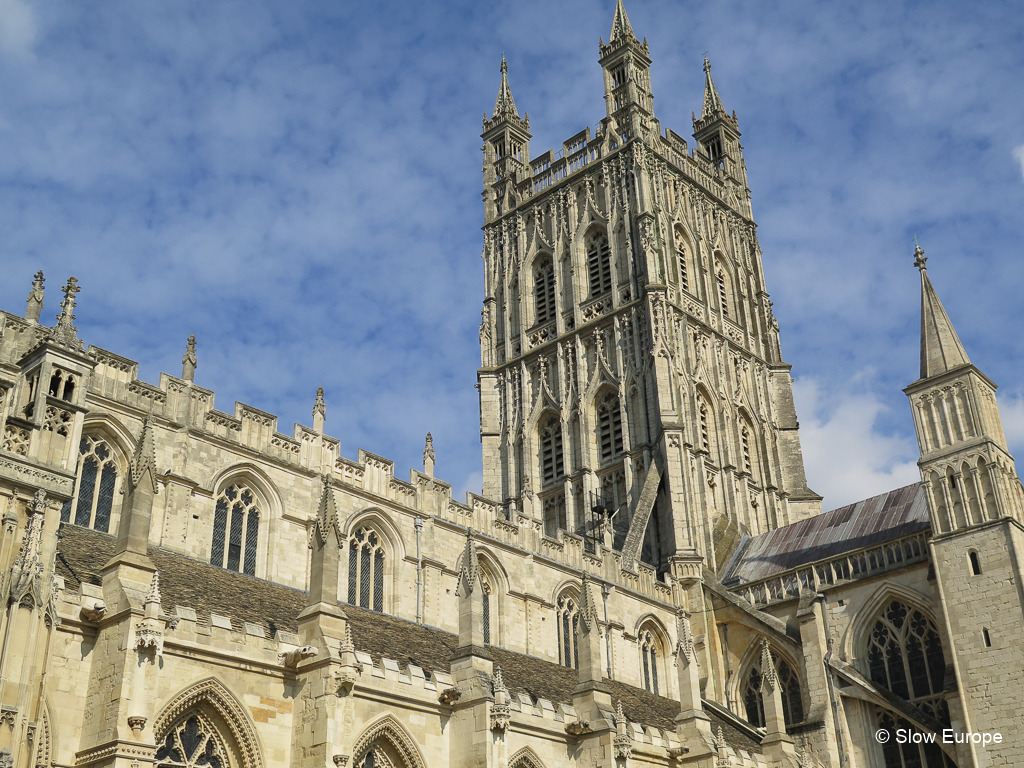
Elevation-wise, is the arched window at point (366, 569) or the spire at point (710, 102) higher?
the spire at point (710, 102)

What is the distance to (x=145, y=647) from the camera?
16.5 metres

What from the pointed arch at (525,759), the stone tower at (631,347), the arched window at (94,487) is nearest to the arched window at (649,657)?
the stone tower at (631,347)

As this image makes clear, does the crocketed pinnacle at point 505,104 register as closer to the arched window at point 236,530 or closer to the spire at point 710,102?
the spire at point 710,102

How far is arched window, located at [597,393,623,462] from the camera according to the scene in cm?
4284

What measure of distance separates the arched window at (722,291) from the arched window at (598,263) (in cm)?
523

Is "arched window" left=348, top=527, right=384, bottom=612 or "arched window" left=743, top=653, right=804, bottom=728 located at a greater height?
"arched window" left=348, top=527, right=384, bottom=612

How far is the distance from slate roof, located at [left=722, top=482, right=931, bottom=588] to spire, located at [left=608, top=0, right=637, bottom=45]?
24.3 m

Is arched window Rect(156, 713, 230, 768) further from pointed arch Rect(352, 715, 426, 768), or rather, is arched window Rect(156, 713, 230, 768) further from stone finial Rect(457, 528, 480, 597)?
stone finial Rect(457, 528, 480, 597)

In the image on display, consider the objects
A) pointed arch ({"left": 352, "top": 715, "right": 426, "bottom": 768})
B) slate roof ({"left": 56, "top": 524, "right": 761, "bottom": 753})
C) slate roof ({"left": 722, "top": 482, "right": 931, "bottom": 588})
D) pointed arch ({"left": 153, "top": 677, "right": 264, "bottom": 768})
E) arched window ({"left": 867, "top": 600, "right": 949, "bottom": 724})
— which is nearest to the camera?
pointed arch ({"left": 153, "top": 677, "right": 264, "bottom": 768})

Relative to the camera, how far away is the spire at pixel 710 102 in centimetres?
5536

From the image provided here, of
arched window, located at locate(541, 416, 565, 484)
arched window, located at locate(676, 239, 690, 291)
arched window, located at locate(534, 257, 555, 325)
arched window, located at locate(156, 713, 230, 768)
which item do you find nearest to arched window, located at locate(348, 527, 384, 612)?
arched window, located at locate(156, 713, 230, 768)

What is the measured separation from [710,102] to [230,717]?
45.2 metres

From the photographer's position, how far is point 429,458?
3134 centimetres

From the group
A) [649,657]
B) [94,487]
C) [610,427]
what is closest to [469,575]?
[94,487]
